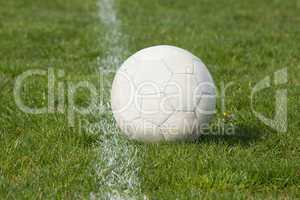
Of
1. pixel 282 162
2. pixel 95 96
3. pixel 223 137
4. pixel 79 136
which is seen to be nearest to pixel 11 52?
pixel 95 96

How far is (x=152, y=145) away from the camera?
4648mm

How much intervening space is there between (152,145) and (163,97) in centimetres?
39

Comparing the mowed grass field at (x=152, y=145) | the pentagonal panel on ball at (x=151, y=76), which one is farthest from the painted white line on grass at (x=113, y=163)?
the pentagonal panel on ball at (x=151, y=76)

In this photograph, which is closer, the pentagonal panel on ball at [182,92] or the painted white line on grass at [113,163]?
the painted white line on grass at [113,163]

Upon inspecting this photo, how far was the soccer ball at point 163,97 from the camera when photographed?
456cm

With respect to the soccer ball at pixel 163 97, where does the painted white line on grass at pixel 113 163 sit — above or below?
below

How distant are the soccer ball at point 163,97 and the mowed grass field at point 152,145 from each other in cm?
14

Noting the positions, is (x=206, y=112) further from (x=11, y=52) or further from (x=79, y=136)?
(x=11, y=52)

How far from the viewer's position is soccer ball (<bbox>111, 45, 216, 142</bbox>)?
4.56m

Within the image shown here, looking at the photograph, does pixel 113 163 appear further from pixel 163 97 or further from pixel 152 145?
pixel 163 97

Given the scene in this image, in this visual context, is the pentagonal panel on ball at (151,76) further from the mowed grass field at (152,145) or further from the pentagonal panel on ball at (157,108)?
the mowed grass field at (152,145)

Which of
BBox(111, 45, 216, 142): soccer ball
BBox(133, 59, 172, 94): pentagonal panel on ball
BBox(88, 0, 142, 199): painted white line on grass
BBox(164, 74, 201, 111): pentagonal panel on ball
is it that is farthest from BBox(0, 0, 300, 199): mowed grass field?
BBox(133, 59, 172, 94): pentagonal panel on ball

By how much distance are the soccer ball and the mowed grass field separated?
5.6 inches

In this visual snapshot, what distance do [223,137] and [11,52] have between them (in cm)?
404
